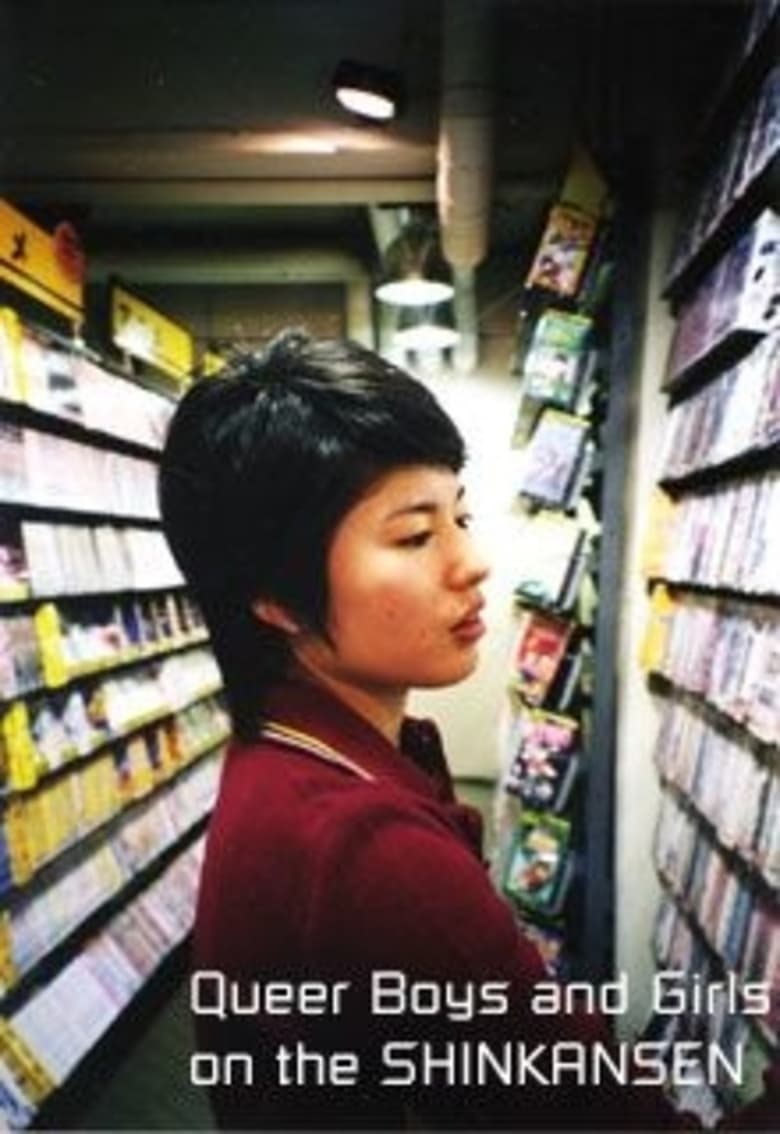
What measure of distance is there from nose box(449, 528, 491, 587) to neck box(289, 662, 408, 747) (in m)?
0.12

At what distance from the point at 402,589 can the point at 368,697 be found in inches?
4.3

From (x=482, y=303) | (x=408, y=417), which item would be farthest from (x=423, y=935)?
(x=482, y=303)

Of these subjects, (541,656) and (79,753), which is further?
(541,656)

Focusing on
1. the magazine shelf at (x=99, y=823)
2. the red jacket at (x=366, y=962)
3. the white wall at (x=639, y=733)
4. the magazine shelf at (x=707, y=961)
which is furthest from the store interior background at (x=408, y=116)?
the red jacket at (x=366, y=962)

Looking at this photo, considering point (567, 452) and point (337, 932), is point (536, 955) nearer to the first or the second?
point (337, 932)

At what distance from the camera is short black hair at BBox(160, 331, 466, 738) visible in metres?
1.00

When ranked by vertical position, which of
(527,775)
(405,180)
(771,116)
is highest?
(405,180)

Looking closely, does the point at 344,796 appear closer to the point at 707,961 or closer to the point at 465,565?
the point at 465,565

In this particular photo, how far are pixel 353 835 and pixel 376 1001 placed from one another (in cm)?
12

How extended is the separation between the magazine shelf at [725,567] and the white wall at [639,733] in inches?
2.2

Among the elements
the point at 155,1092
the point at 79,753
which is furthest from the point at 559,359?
the point at 155,1092

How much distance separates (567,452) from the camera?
10.9 ft

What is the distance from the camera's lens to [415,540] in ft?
3.39

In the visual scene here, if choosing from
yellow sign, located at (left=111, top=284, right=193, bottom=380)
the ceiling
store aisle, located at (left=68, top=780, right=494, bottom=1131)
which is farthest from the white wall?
yellow sign, located at (left=111, top=284, right=193, bottom=380)
